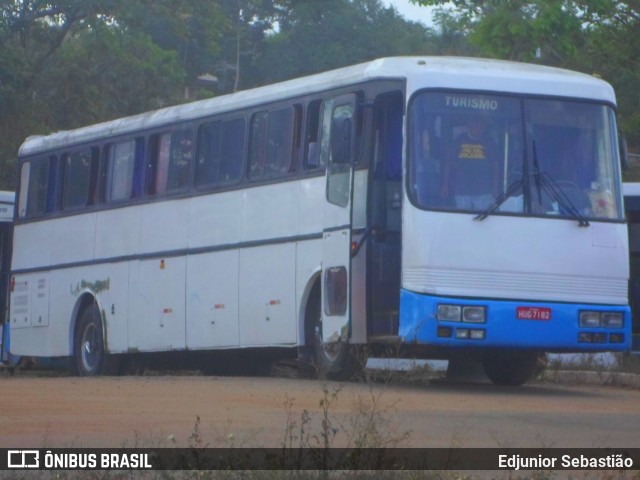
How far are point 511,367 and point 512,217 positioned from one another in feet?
9.64

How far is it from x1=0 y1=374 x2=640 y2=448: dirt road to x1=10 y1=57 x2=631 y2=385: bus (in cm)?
61

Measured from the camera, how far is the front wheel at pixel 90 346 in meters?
19.7

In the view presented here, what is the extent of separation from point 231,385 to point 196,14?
31862 millimetres

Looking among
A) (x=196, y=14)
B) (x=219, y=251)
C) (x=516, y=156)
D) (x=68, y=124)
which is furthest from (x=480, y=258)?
Result: (x=196, y=14)

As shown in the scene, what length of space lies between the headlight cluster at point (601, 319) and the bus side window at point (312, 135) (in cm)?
340

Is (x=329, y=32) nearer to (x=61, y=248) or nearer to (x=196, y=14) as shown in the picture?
(x=196, y=14)

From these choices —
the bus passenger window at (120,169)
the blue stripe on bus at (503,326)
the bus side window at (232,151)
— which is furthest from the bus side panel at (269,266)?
the bus passenger window at (120,169)

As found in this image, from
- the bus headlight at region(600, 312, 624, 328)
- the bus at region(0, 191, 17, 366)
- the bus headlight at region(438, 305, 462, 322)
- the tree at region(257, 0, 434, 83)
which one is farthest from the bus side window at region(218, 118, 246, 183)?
the tree at region(257, 0, 434, 83)

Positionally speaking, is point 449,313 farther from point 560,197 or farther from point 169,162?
point 169,162

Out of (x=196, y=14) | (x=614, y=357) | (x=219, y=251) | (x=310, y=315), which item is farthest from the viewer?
(x=196, y=14)

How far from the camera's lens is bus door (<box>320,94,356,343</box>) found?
1434cm

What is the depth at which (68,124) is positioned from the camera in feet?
127

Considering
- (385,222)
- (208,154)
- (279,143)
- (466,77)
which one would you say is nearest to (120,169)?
(208,154)

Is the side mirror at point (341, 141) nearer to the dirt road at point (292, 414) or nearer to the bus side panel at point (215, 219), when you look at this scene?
the dirt road at point (292, 414)
